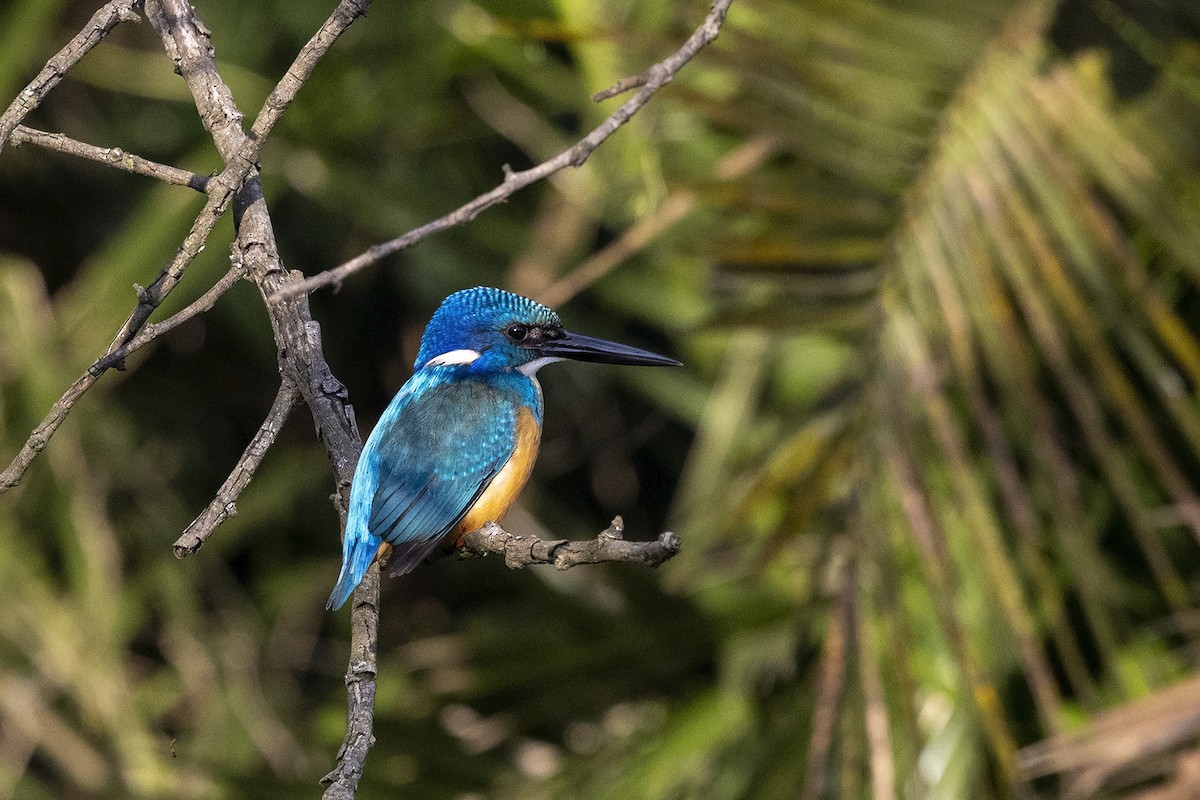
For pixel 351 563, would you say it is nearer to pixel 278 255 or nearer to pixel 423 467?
pixel 423 467

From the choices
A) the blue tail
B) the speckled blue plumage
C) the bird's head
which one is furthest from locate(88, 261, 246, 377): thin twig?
the bird's head

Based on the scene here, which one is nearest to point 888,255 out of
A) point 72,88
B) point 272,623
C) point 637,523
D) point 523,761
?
point 523,761

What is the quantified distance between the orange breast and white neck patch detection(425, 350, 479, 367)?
0.20 m

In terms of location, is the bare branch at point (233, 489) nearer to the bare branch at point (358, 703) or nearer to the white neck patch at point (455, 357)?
the bare branch at point (358, 703)

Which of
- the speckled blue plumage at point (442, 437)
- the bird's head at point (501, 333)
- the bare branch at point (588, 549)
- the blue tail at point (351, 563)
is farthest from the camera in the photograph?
the bird's head at point (501, 333)

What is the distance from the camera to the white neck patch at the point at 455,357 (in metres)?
3.16

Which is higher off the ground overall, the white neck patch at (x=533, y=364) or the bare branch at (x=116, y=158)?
the white neck patch at (x=533, y=364)

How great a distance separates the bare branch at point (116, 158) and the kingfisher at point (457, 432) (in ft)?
1.92

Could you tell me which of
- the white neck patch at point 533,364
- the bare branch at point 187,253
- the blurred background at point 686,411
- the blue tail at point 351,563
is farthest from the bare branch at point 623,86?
the white neck patch at point 533,364

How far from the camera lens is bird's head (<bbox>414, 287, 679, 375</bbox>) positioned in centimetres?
313

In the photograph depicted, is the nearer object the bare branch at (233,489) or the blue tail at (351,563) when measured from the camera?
the bare branch at (233,489)

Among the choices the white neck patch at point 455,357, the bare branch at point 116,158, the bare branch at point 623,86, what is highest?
the white neck patch at point 455,357

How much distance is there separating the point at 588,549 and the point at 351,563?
3.45 ft

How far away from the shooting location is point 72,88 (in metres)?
5.30
